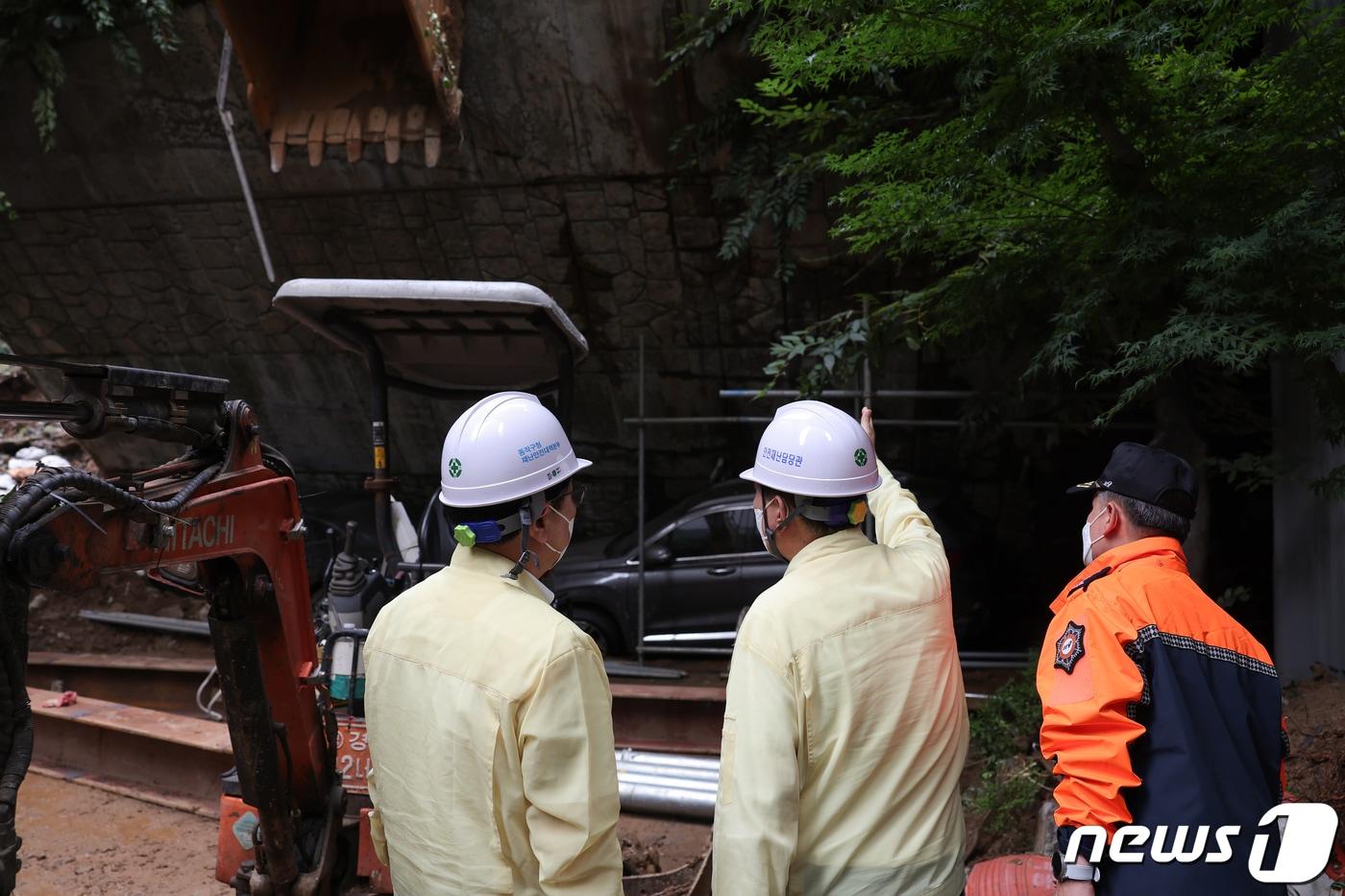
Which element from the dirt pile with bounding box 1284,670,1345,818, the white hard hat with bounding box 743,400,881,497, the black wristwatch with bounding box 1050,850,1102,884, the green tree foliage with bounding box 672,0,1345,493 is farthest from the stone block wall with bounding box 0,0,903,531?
the black wristwatch with bounding box 1050,850,1102,884

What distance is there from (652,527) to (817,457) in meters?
6.02

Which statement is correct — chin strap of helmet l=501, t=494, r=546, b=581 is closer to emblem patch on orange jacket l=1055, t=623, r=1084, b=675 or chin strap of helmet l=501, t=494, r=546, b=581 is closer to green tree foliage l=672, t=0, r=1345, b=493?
emblem patch on orange jacket l=1055, t=623, r=1084, b=675

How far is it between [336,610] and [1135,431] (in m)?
6.14

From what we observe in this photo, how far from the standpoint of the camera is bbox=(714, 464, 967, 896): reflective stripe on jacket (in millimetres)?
2145

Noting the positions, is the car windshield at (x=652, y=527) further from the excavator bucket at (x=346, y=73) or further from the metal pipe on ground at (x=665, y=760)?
the excavator bucket at (x=346, y=73)

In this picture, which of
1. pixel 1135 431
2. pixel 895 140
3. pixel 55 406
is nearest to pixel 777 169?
pixel 895 140

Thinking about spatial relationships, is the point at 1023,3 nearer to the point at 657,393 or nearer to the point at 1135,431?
the point at 1135,431

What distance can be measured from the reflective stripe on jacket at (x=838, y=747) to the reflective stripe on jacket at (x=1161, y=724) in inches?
11.0

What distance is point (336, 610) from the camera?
459 cm

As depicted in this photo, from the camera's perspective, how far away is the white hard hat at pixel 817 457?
8.01 ft

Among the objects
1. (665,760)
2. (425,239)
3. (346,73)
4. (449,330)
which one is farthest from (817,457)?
(425,239)

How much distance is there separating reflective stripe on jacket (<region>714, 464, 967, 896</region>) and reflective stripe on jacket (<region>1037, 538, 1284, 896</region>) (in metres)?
0.28

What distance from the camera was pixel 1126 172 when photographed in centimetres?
417

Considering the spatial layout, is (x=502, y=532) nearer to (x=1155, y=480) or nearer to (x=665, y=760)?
(x=1155, y=480)
